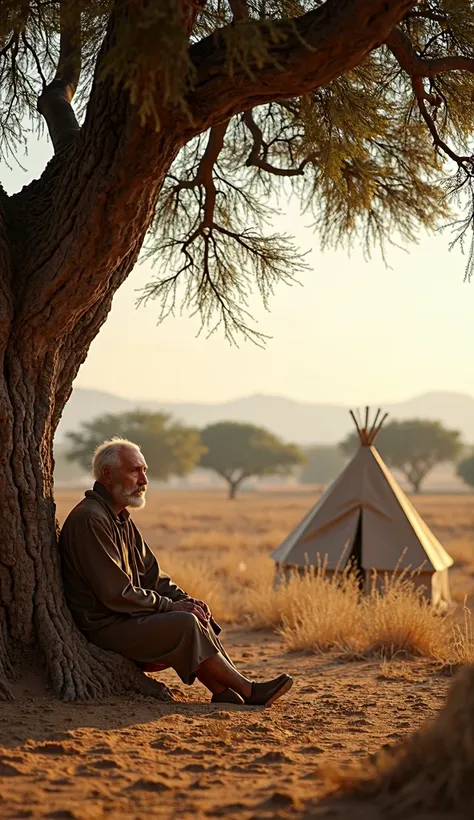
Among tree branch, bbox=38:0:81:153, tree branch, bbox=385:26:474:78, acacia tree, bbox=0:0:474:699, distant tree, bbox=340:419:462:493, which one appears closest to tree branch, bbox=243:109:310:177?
acacia tree, bbox=0:0:474:699

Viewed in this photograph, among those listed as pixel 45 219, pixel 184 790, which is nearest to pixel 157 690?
pixel 184 790

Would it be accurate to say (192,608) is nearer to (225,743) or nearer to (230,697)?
(230,697)

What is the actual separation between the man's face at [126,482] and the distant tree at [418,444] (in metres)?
60.3

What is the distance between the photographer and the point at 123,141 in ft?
15.1

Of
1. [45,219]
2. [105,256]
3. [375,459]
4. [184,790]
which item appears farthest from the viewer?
[375,459]

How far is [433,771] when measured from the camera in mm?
3143

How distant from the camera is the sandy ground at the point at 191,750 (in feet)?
11.3

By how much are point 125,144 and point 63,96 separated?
230 cm

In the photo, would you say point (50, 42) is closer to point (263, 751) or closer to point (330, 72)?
point (330, 72)

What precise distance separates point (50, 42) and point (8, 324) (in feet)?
10.3

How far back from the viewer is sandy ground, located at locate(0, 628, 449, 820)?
345 cm

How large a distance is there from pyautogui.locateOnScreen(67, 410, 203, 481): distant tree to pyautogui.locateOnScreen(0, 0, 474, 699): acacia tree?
50.4 metres

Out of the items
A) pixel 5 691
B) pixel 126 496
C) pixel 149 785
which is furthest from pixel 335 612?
pixel 149 785

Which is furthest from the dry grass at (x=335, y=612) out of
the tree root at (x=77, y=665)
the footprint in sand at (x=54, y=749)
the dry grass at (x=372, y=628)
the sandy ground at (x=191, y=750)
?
the footprint in sand at (x=54, y=749)
